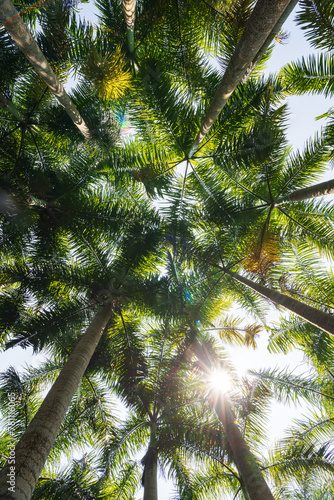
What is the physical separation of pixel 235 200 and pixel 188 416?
4.15m

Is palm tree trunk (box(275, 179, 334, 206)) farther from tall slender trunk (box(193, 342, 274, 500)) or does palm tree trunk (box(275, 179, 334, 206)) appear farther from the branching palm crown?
tall slender trunk (box(193, 342, 274, 500))

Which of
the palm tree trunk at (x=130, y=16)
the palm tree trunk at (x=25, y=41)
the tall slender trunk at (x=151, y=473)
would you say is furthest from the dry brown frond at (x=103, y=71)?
the tall slender trunk at (x=151, y=473)

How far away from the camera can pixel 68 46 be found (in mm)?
→ 4609

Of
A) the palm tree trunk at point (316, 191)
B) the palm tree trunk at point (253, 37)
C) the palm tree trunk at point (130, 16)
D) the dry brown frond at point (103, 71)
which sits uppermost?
the palm tree trunk at point (130, 16)

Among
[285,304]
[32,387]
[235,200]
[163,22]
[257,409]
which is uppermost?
[163,22]

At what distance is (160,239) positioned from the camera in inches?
207

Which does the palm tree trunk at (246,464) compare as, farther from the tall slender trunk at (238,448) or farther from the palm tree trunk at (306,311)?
the palm tree trunk at (306,311)

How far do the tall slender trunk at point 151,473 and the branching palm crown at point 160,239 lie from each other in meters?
0.04

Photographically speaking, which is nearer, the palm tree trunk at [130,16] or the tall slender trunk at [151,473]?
the palm tree trunk at [130,16]

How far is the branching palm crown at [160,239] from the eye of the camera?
4.71 metres

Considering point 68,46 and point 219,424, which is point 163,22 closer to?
point 68,46

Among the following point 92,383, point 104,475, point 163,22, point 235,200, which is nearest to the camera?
point 104,475

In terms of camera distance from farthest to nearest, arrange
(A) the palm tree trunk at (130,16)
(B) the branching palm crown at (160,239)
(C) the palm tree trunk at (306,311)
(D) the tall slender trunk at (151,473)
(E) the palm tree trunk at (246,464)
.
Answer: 1. (B) the branching palm crown at (160,239)
2. (D) the tall slender trunk at (151,473)
3. (A) the palm tree trunk at (130,16)
4. (C) the palm tree trunk at (306,311)
5. (E) the palm tree trunk at (246,464)

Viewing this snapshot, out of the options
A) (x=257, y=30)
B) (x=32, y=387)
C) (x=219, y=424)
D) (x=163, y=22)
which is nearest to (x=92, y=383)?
(x=32, y=387)
